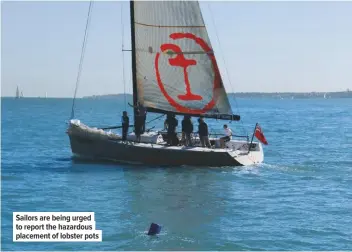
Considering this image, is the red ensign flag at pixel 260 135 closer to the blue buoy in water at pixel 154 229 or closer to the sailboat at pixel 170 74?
the sailboat at pixel 170 74

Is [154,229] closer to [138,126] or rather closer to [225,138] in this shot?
[138,126]

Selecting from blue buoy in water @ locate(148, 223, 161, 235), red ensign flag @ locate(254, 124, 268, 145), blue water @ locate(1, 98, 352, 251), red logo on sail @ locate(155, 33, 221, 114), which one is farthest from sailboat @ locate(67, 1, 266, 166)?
blue buoy in water @ locate(148, 223, 161, 235)

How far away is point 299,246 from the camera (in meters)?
15.7

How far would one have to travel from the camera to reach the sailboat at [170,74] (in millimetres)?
29031

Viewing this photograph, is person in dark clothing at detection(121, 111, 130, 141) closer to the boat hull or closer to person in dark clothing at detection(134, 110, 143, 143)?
the boat hull

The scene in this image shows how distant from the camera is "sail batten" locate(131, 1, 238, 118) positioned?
29078mm

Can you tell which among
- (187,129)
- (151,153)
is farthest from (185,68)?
(151,153)

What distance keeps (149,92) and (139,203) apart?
31.2 feet

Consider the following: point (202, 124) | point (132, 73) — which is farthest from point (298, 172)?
point (132, 73)

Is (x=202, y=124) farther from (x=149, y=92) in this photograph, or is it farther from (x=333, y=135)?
(x=333, y=135)

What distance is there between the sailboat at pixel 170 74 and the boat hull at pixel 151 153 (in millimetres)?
57

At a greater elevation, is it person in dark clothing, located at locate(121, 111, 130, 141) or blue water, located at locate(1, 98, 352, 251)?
person in dark clothing, located at locate(121, 111, 130, 141)

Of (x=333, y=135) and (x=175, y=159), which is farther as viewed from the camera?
(x=333, y=135)

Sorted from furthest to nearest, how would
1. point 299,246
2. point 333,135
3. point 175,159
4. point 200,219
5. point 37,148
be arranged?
point 333,135 → point 37,148 → point 175,159 → point 200,219 → point 299,246
